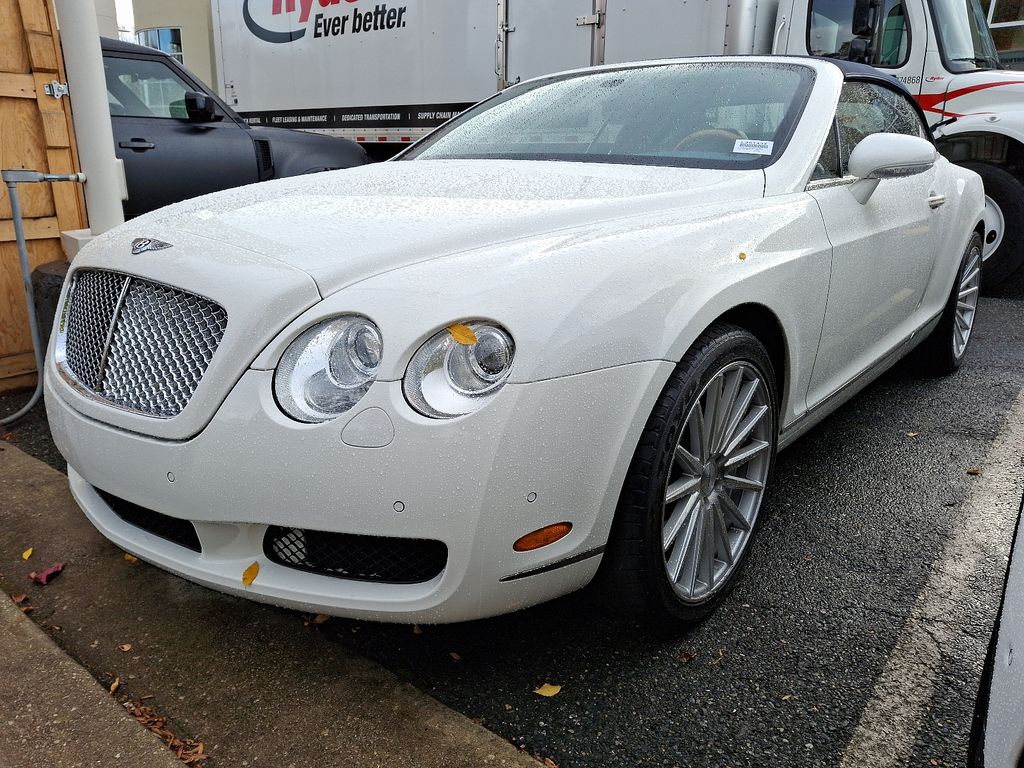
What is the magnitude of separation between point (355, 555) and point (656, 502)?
2.11 feet

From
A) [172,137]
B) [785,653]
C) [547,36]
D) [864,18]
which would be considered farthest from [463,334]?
[547,36]

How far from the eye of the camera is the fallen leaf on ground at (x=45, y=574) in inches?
92.3

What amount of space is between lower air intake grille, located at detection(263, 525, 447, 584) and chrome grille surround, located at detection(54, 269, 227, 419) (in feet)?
1.17

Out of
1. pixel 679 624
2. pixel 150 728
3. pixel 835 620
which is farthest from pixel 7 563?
pixel 835 620

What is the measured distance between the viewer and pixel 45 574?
237 centimetres

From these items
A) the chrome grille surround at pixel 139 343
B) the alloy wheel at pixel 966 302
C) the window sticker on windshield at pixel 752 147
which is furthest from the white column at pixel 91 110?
the alloy wheel at pixel 966 302

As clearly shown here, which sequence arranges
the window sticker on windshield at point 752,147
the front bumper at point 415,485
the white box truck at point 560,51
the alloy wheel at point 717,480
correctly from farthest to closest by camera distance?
the white box truck at point 560,51 → the window sticker on windshield at point 752,147 → the alloy wheel at point 717,480 → the front bumper at point 415,485

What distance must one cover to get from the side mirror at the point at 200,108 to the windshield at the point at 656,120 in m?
3.29

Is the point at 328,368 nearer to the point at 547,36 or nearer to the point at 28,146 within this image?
the point at 28,146

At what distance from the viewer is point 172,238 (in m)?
2.01

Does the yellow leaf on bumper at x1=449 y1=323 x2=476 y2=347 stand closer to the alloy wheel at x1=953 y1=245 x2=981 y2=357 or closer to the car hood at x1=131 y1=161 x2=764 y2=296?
the car hood at x1=131 y1=161 x2=764 y2=296

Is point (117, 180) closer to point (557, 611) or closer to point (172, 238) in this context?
point (172, 238)

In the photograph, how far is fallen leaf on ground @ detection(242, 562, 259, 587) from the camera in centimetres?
173

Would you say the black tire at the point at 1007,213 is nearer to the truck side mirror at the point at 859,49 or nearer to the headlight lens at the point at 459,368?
the truck side mirror at the point at 859,49
